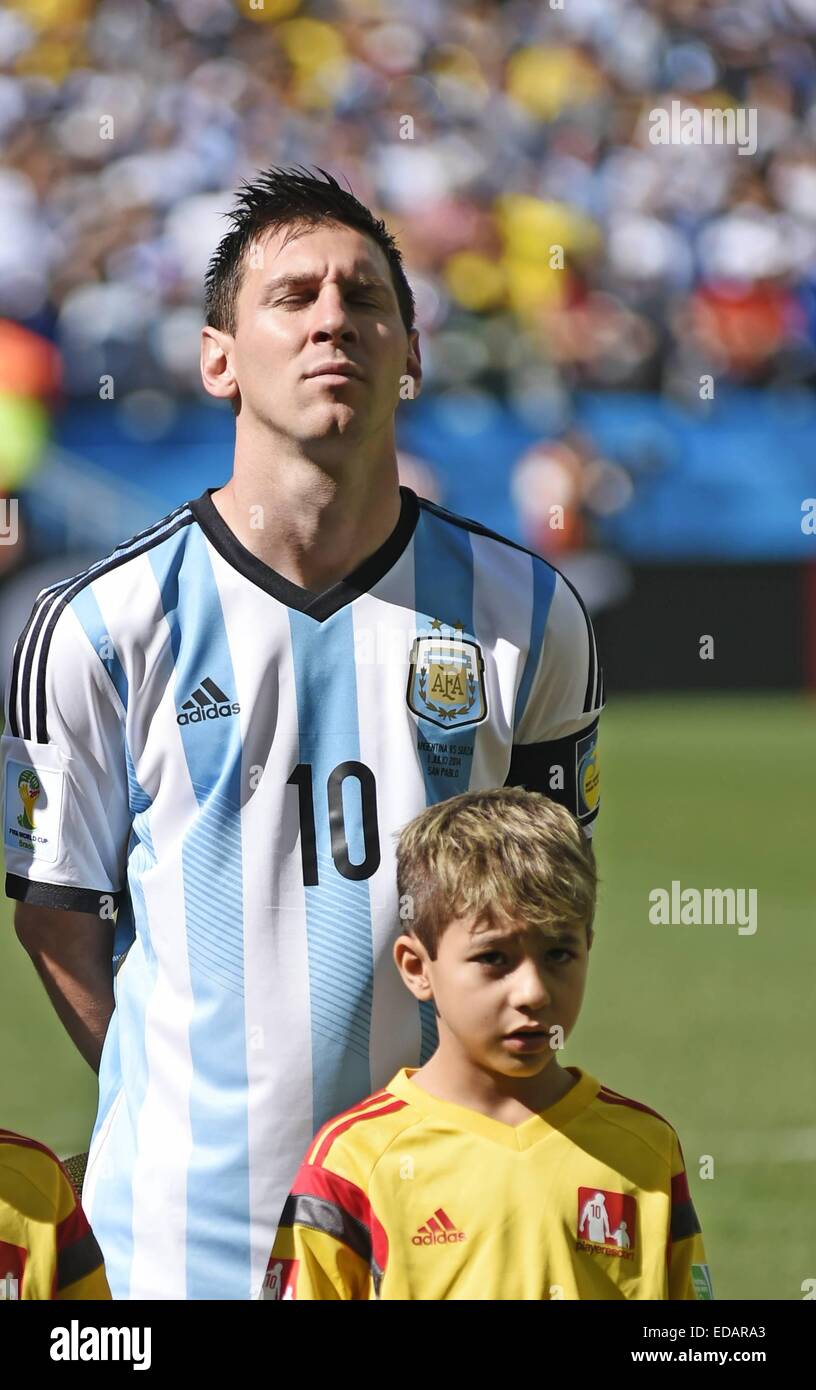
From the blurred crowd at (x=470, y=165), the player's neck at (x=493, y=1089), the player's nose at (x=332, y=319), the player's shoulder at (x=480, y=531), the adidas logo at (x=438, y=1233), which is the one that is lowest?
the adidas logo at (x=438, y=1233)

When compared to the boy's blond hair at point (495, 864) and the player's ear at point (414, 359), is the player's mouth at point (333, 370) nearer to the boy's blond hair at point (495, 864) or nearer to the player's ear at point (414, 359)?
the player's ear at point (414, 359)

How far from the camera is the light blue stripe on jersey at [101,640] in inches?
86.6

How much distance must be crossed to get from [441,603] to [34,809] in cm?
60

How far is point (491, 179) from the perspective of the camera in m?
14.1

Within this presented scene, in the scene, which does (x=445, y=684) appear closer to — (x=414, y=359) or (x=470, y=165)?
(x=414, y=359)

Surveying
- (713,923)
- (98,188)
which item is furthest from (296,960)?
(98,188)

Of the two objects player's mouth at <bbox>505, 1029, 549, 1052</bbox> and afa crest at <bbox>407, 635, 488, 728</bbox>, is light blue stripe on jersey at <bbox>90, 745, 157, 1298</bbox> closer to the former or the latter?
afa crest at <bbox>407, 635, 488, 728</bbox>

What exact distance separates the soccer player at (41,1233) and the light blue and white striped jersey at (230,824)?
156 mm

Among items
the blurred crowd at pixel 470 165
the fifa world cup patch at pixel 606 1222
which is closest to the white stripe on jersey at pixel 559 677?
the fifa world cup patch at pixel 606 1222

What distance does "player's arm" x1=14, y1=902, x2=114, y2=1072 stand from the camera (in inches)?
91.3

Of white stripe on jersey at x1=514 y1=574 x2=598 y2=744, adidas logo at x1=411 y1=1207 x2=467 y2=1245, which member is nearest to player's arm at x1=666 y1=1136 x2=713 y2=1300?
adidas logo at x1=411 y1=1207 x2=467 y2=1245

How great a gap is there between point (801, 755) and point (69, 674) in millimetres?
9630

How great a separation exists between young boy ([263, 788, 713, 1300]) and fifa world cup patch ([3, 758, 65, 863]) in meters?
0.49

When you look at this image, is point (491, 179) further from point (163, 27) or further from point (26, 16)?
point (26, 16)
